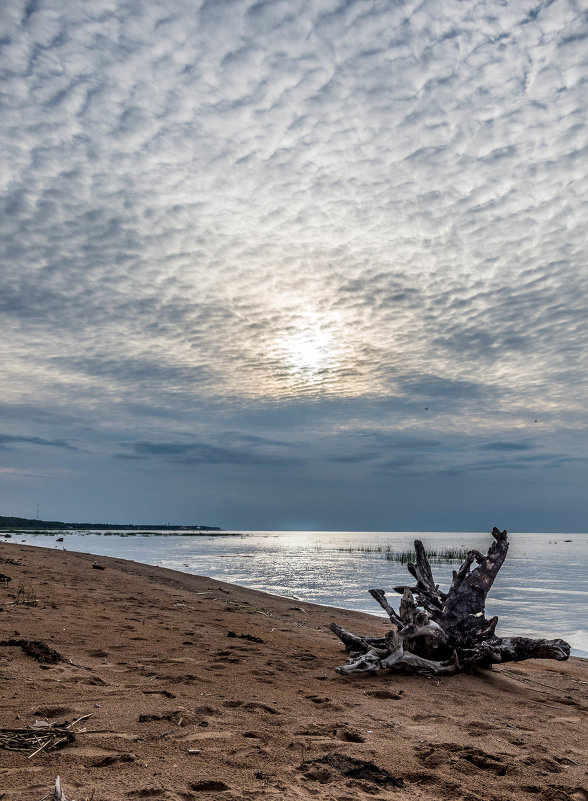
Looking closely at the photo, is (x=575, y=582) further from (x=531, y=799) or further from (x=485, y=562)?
(x=531, y=799)

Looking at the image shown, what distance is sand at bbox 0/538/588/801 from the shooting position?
10.8ft

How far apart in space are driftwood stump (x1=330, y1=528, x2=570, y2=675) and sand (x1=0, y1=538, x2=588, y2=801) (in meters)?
0.23

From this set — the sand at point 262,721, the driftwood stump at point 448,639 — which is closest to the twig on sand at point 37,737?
the sand at point 262,721

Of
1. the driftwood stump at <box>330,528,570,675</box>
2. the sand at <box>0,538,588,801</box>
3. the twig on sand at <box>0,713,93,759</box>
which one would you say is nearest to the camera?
the sand at <box>0,538,588,801</box>

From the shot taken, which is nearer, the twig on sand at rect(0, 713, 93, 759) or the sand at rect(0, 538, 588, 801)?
the sand at rect(0, 538, 588, 801)

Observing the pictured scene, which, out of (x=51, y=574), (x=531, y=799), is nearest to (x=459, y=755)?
(x=531, y=799)

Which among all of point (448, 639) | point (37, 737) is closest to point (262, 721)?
point (37, 737)

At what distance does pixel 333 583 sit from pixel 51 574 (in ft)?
41.4

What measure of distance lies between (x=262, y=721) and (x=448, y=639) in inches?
158

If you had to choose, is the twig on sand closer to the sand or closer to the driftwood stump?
the sand

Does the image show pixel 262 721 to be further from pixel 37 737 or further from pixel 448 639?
pixel 448 639

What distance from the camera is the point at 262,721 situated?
4.44m

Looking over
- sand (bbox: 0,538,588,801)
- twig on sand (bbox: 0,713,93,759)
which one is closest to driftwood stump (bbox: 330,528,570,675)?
sand (bbox: 0,538,588,801)

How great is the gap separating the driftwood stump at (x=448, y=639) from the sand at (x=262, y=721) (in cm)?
23
